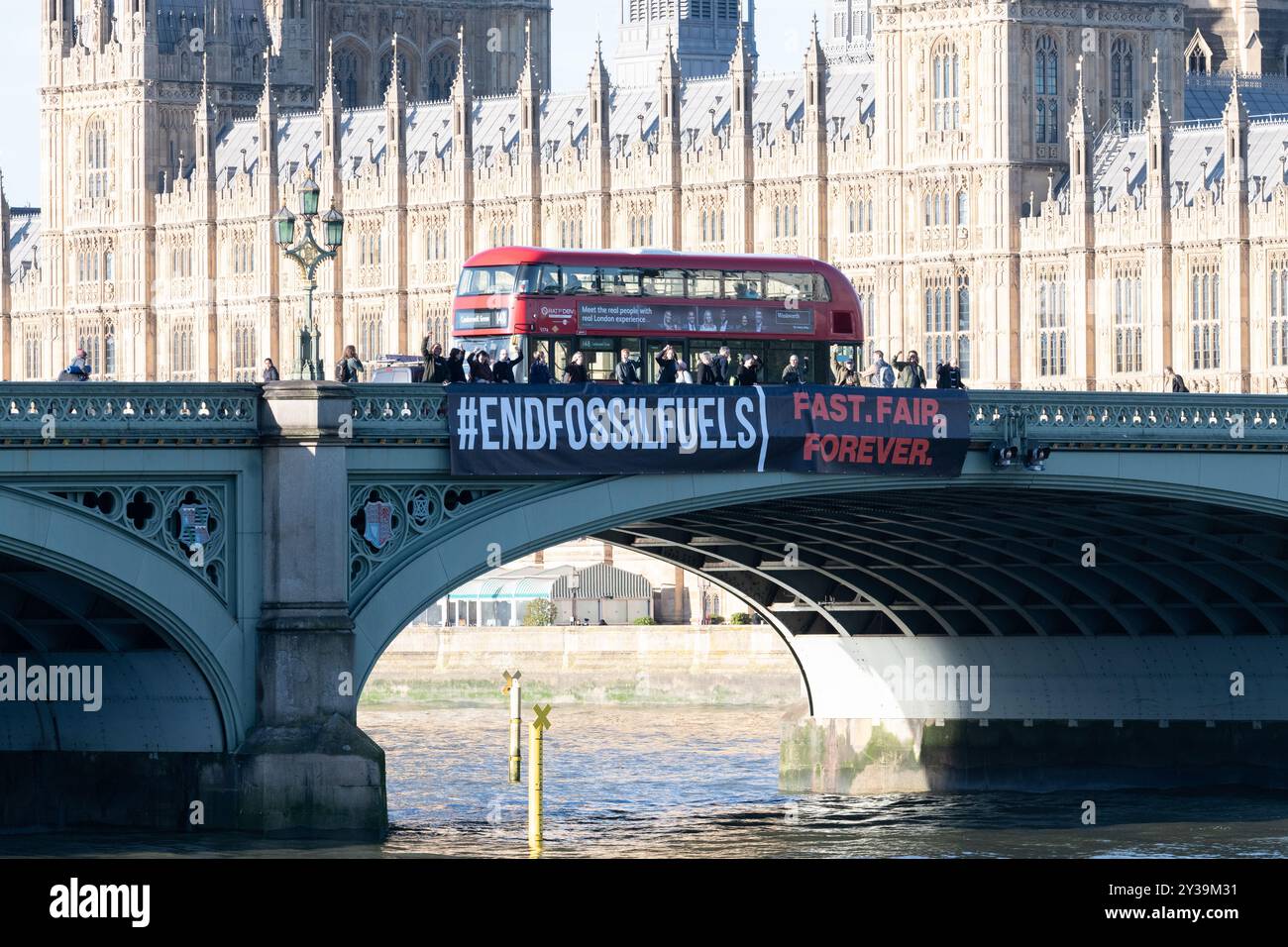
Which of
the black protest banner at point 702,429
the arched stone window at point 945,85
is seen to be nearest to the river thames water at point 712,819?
the black protest banner at point 702,429

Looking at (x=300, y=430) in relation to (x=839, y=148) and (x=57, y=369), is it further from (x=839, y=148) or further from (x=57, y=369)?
(x=57, y=369)

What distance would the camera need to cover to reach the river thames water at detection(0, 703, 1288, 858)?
57375mm

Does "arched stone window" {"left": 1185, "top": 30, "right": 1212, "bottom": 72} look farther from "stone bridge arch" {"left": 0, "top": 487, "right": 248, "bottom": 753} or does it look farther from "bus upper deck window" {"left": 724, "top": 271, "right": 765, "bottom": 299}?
"stone bridge arch" {"left": 0, "top": 487, "right": 248, "bottom": 753}

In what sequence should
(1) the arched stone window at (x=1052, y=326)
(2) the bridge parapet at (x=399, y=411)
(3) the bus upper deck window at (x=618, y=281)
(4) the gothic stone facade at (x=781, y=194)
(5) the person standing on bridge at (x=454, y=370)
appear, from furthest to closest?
(1) the arched stone window at (x=1052, y=326) < (4) the gothic stone facade at (x=781, y=194) < (3) the bus upper deck window at (x=618, y=281) < (5) the person standing on bridge at (x=454, y=370) < (2) the bridge parapet at (x=399, y=411)

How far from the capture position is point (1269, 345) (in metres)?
102

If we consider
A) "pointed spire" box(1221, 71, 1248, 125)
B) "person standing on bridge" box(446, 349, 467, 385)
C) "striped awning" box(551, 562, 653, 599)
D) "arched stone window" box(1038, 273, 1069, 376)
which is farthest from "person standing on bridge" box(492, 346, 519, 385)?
"striped awning" box(551, 562, 653, 599)

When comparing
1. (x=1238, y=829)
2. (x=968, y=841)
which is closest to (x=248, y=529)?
(x=968, y=841)

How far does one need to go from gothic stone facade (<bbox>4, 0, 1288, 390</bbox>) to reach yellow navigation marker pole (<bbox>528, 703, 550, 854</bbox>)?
4908 cm

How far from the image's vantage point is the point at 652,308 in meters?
67.6

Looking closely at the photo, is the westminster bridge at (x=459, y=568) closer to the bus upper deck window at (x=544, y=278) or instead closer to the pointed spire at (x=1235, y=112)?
the bus upper deck window at (x=544, y=278)

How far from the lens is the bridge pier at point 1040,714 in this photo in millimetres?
67812

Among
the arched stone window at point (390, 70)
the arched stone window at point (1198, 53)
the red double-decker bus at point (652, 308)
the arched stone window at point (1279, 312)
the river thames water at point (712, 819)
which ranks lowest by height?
the river thames water at point (712, 819)

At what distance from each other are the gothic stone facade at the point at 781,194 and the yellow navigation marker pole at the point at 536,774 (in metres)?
49.1

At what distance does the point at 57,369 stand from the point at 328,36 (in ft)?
56.0
